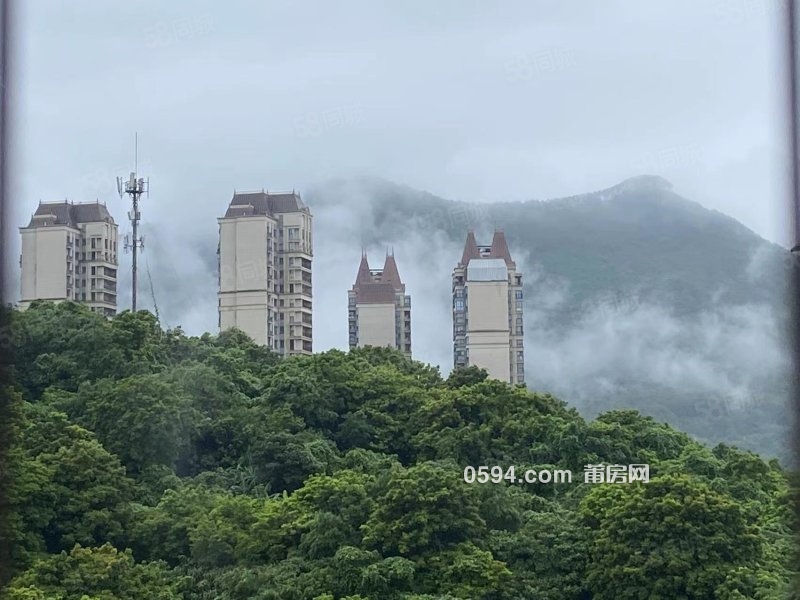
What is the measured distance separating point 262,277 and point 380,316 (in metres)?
3.11

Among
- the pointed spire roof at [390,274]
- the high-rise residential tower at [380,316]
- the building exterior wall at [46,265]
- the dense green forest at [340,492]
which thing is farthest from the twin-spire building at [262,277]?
the dense green forest at [340,492]

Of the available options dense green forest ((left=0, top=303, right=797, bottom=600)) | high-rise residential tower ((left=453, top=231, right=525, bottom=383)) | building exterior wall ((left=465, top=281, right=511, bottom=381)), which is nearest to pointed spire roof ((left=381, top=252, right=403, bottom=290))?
high-rise residential tower ((left=453, top=231, right=525, bottom=383))

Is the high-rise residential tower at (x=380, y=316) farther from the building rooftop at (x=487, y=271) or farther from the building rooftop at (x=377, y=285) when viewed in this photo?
the building rooftop at (x=487, y=271)

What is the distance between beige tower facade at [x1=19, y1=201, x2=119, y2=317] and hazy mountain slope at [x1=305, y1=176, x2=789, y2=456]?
36.1 ft

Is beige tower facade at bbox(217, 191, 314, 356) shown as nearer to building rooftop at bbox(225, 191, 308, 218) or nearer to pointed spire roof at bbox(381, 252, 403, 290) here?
building rooftop at bbox(225, 191, 308, 218)

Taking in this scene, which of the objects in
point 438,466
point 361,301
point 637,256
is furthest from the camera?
point 637,256

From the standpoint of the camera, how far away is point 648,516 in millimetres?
7398

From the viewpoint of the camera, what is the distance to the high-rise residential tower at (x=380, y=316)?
18359mm

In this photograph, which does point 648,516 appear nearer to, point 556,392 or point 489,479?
point 489,479

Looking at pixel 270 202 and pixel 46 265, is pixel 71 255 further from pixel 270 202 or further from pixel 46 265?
pixel 270 202

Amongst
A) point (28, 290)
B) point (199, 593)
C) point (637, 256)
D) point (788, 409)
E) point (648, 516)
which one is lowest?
point (199, 593)

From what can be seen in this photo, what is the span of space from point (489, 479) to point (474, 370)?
2878 mm

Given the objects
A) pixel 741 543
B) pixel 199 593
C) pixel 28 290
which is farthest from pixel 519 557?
pixel 28 290

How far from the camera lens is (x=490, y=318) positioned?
16594 mm
